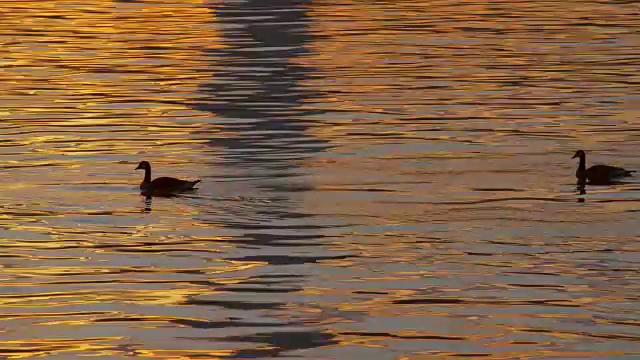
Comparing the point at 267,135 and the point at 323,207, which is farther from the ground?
the point at 267,135

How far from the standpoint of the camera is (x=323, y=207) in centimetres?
2267

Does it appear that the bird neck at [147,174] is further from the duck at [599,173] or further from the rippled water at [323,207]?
the duck at [599,173]

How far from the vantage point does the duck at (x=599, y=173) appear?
Answer: 24234 mm

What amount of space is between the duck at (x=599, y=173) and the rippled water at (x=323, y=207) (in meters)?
0.19

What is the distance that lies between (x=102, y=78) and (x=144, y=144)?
491 inches

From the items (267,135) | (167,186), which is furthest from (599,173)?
(267,135)

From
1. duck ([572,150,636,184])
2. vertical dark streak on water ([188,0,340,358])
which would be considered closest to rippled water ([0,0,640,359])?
vertical dark streak on water ([188,0,340,358])

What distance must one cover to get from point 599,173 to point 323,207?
12.9 feet

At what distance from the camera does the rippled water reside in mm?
16172

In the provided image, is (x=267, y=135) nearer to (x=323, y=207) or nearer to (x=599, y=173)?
(x=599, y=173)

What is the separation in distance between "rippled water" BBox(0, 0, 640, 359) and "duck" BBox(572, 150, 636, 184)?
19 centimetres

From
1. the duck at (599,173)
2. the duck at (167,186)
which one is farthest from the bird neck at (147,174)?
the duck at (599,173)

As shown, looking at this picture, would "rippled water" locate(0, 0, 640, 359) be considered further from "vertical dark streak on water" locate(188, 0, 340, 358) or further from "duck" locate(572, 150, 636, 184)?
"duck" locate(572, 150, 636, 184)

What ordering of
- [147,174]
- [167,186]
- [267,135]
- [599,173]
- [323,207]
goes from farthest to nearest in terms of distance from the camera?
[267,135] → [147,174] → [599,173] → [167,186] → [323,207]
